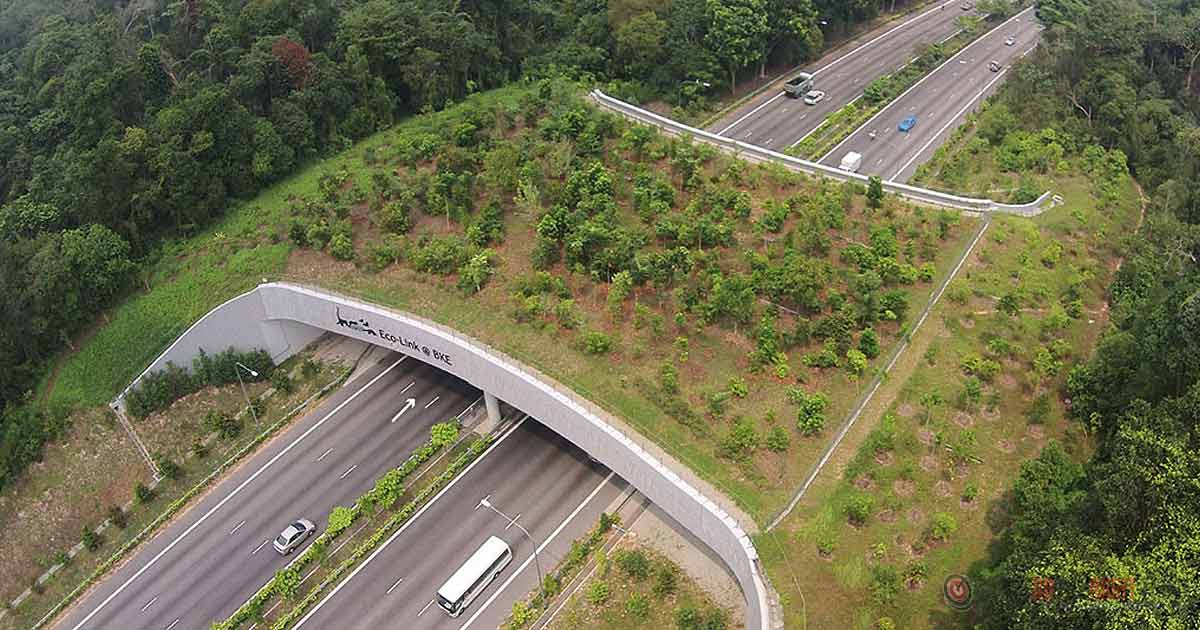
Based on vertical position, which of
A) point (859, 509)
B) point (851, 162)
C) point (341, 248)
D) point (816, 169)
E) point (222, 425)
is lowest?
point (222, 425)

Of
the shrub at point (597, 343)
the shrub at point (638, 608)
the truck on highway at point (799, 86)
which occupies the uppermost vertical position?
the truck on highway at point (799, 86)

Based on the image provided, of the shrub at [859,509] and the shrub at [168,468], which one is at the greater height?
the shrub at [859,509]

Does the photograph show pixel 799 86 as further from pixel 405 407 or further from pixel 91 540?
pixel 91 540

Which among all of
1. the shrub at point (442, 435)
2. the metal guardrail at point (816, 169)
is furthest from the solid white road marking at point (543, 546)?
the metal guardrail at point (816, 169)

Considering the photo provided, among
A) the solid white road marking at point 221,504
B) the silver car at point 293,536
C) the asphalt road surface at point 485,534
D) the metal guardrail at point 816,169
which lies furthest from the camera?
the metal guardrail at point 816,169

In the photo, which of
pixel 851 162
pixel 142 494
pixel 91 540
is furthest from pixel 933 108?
pixel 91 540

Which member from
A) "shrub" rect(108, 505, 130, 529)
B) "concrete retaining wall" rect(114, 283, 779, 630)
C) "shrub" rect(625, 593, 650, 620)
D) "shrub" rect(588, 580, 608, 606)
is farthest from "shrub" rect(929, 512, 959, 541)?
"shrub" rect(108, 505, 130, 529)

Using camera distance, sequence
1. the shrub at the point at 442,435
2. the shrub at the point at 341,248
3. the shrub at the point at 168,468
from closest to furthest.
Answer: the shrub at the point at 442,435 → the shrub at the point at 168,468 → the shrub at the point at 341,248

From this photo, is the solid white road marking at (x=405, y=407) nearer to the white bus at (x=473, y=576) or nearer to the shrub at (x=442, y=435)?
the shrub at (x=442, y=435)
